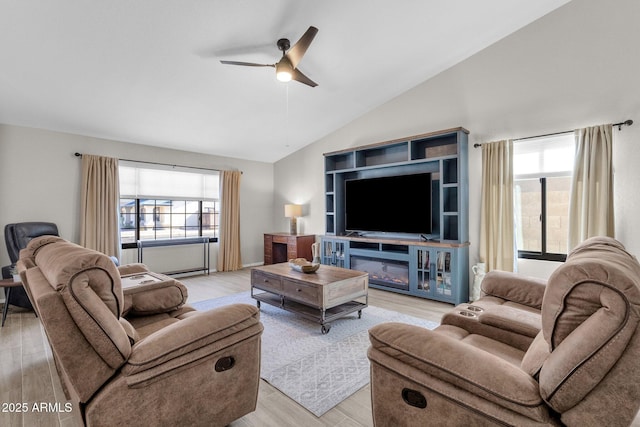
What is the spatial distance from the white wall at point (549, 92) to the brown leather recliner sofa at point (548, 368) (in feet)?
8.80

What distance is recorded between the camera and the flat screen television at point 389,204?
Answer: 4.36m

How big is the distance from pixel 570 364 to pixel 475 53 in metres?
4.27

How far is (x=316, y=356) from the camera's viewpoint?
251 centimetres

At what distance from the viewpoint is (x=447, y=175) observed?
427 cm

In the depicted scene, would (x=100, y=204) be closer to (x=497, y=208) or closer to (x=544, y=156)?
(x=497, y=208)

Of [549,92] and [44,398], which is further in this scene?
[549,92]

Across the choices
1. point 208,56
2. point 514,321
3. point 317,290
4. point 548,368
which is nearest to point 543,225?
point 514,321

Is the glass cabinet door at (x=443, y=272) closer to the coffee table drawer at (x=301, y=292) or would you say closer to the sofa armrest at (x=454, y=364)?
the coffee table drawer at (x=301, y=292)

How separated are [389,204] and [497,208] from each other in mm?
1458

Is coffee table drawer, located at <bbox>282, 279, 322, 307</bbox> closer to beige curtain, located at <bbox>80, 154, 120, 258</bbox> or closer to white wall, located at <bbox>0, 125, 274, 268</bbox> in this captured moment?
beige curtain, located at <bbox>80, 154, 120, 258</bbox>

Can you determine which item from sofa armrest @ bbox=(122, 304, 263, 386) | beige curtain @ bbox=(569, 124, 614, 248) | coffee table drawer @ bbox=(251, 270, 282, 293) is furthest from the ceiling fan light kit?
beige curtain @ bbox=(569, 124, 614, 248)

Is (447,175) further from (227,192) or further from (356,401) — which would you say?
(227,192)

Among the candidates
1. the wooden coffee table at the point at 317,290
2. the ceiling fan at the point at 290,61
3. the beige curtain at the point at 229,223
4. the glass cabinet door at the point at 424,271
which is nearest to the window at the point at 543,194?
the glass cabinet door at the point at 424,271

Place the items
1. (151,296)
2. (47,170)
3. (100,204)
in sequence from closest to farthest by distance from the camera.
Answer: (151,296)
(47,170)
(100,204)
